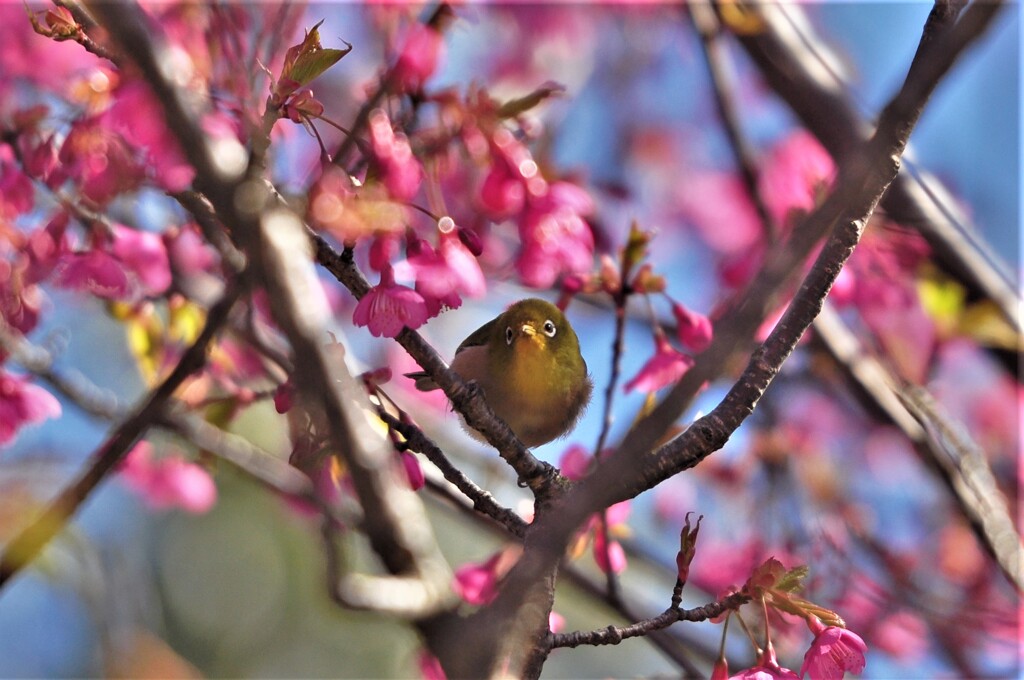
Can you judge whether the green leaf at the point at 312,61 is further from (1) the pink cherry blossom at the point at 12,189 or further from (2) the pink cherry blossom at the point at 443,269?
(1) the pink cherry blossom at the point at 12,189

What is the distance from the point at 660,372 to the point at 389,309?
0.74m

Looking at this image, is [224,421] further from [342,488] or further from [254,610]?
[254,610]

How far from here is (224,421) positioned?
6.95 feet

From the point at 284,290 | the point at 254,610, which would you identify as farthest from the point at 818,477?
the point at 254,610

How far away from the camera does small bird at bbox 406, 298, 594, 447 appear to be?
2414 millimetres

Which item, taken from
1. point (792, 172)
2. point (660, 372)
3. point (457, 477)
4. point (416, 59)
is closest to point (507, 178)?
point (416, 59)

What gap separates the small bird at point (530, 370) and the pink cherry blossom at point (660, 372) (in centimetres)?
40

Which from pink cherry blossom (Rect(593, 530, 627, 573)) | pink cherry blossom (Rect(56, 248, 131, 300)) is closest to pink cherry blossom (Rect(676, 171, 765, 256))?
pink cherry blossom (Rect(593, 530, 627, 573))

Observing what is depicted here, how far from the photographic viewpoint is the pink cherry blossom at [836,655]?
1477 millimetres

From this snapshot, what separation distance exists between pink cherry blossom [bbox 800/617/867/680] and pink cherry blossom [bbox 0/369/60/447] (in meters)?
1.59

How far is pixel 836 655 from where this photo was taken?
4.88ft

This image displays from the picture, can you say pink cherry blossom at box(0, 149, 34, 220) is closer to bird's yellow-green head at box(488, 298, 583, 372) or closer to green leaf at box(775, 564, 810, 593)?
bird's yellow-green head at box(488, 298, 583, 372)

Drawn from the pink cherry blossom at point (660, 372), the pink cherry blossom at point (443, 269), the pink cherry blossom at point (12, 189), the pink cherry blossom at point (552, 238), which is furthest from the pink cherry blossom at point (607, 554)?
the pink cherry blossom at point (12, 189)

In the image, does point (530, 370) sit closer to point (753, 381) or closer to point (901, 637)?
point (753, 381)
